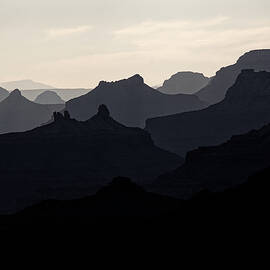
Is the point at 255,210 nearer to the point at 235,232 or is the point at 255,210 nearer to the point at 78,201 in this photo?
the point at 235,232

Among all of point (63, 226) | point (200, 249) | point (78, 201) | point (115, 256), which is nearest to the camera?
point (200, 249)

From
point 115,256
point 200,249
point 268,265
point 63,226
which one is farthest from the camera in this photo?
point 63,226

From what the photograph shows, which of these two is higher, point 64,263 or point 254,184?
point 254,184

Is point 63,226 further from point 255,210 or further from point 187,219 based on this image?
point 255,210

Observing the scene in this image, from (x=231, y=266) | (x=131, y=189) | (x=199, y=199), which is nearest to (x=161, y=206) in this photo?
(x=131, y=189)

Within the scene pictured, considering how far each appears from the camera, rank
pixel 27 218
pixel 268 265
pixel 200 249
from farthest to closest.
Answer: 1. pixel 27 218
2. pixel 200 249
3. pixel 268 265

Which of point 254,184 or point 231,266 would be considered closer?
point 231,266

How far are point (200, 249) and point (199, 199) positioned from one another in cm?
1276

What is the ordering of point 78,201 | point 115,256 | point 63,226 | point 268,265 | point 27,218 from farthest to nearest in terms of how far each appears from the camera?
1. point 78,201
2. point 27,218
3. point 63,226
4. point 115,256
5. point 268,265

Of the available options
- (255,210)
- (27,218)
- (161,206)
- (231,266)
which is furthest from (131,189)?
(231,266)

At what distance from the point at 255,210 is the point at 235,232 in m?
4.49

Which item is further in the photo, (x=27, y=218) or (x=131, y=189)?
(x=131, y=189)

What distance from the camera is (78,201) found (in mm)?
131000

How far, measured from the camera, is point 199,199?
99.8 metres
